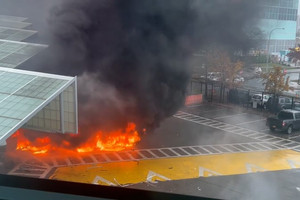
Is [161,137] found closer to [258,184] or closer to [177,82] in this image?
[177,82]

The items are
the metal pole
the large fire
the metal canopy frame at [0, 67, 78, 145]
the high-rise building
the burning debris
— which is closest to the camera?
the high-rise building

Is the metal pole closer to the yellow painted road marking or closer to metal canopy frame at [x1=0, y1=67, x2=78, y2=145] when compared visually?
metal canopy frame at [x1=0, y1=67, x2=78, y2=145]

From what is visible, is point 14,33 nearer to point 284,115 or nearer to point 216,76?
point 216,76

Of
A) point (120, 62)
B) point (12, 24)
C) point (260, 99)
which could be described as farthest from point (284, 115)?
point (12, 24)

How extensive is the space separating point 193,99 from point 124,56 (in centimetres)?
107

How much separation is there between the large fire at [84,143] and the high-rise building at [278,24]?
1907 millimetres

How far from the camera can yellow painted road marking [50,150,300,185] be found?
2406 mm

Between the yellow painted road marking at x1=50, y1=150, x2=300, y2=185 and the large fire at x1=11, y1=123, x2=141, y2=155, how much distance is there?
0.60m

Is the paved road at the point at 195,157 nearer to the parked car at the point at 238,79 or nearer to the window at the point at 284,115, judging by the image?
the window at the point at 284,115

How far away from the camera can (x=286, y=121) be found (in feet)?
9.27

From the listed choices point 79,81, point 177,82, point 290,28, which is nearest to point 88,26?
point 79,81

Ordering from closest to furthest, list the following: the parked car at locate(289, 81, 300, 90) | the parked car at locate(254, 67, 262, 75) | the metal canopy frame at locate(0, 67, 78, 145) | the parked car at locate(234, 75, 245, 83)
A: the metal canopy frame at locate(0, 67, 78, 145)
the parked car at locate(289, 81, 300, 90)
the parked car at locate(254, 67, 262, 75)
the parked car at locate(234, 75, 245, 83)

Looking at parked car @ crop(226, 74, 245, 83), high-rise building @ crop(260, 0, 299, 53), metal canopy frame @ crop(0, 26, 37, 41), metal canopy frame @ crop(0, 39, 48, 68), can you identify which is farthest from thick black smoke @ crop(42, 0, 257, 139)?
high-rise building @ crop(260, 0, 299, 53)

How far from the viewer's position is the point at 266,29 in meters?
1.92
